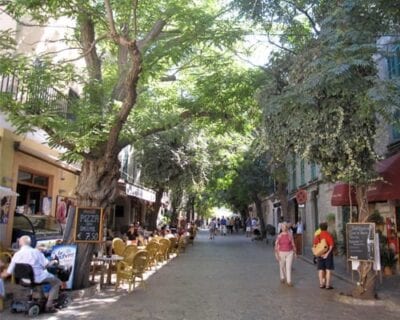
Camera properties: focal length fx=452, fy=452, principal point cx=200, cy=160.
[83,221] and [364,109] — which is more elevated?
[364,109]

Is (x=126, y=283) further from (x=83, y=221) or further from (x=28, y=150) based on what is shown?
(x=28, y=150)

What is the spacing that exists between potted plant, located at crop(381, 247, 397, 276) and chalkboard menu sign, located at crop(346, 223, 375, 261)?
11.7 feet

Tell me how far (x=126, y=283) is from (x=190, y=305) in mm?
2936

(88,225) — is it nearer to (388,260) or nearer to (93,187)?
(93,187)

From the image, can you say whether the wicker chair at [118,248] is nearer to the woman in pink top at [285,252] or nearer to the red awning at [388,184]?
the woman in pink top at [285,252]

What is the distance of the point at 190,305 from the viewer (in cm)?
900

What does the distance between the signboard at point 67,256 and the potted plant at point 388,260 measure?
8.54 metres

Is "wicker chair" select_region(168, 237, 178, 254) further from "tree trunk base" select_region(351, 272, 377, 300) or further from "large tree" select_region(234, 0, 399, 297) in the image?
"tree trunk base" select_region(351, 272, 377, 300)

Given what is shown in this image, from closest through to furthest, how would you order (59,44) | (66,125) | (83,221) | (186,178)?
(66,125)
(83,221)
(59,44)
(186,178)

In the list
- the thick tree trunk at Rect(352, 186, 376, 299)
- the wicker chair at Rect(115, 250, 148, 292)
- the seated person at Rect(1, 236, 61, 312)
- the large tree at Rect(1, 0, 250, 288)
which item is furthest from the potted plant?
the seated person at Rect(1, 236, 61, 312)

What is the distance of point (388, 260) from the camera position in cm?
1291

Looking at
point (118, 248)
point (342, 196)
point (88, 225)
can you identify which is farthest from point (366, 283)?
point (118, 248)

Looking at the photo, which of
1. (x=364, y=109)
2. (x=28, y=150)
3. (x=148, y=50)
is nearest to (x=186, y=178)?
(x=28, y=150)

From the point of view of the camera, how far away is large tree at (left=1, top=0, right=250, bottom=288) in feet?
30.1
